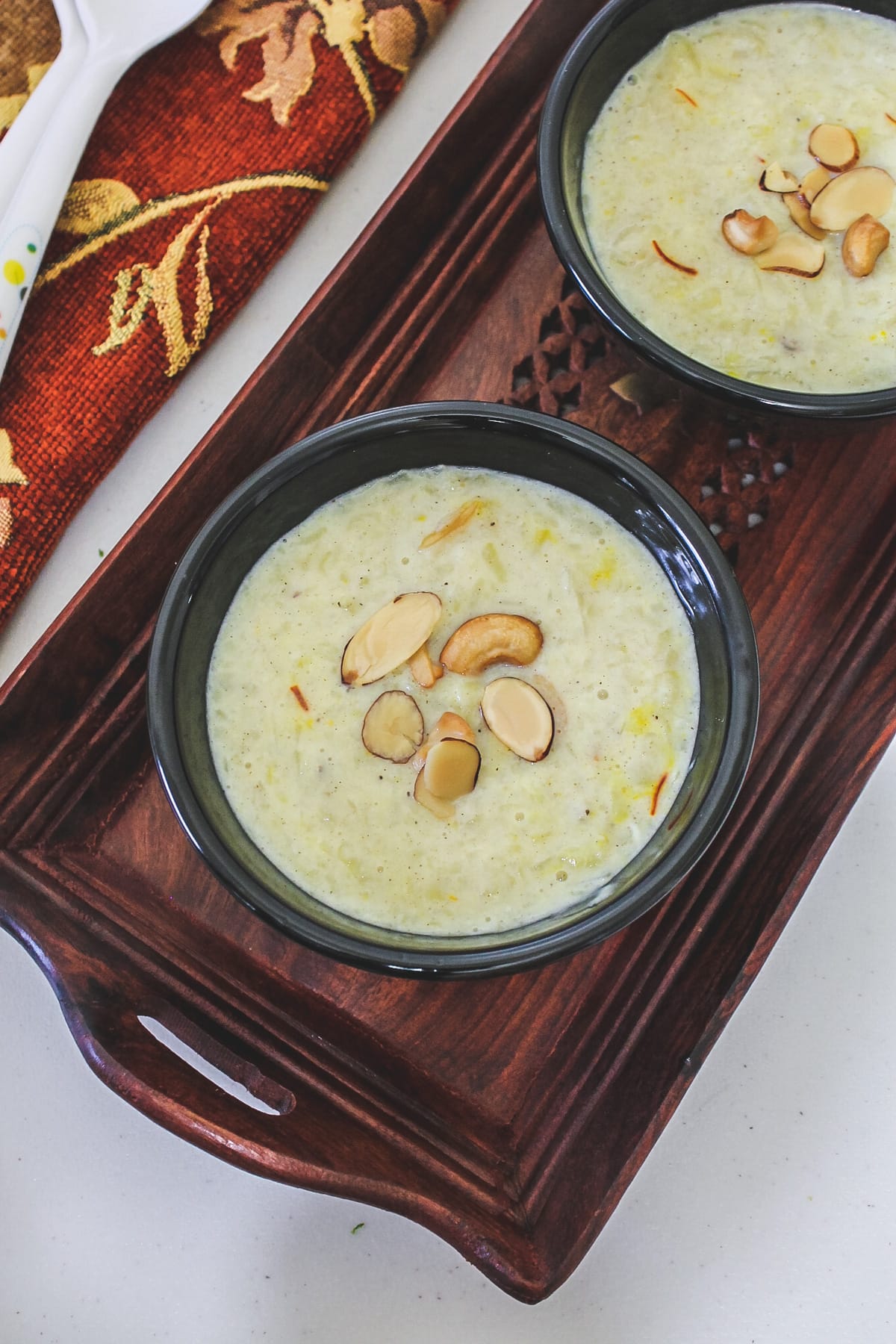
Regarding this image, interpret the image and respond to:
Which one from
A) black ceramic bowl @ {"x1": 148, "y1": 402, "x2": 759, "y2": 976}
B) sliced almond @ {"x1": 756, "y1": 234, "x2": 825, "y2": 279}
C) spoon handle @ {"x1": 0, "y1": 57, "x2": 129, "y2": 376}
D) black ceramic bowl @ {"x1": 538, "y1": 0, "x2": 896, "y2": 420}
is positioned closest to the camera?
black ceramic bowl @ {"x1": 148, "y1": 402, "x2": 759, "y2": 976}

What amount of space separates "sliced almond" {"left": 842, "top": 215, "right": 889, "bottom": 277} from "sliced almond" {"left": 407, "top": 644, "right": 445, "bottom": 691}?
65cm

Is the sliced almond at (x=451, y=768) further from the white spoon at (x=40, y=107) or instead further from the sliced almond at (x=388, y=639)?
the white spoon at (x=40, y=107)

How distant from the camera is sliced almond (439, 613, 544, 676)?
112 cm

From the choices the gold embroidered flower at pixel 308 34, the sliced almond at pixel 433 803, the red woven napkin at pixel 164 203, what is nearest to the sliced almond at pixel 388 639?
the sliced almond at pixel 433 803

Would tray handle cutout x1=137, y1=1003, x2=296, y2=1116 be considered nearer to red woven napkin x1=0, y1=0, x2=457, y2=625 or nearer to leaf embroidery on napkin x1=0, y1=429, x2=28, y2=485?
red woven napkin x1=0, y1=0, x2=457, y2=625

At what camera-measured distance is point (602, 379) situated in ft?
4.46

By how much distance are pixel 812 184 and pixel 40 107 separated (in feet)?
3.05

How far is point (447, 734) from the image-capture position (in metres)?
1.11

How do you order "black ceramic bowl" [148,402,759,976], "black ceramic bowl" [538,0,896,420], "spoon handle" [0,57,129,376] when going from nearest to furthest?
"black ceramic bowl" [148,402,759,976] < "black ceramic bowl" [538,0,896,420] < "spoon handle" [0,57,129,376]

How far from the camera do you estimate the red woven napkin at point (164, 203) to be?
1.44 metres

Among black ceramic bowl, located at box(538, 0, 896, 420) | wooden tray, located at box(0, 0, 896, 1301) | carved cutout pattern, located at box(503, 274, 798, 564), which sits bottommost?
Answer: wooden tray, located at box(0, 0, 896, 1301)

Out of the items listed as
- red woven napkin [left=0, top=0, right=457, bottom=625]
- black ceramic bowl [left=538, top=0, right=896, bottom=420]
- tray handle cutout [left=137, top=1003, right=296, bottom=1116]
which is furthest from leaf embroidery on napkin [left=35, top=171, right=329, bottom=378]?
tray handle cutout [left=137, top=1003, right=296, bottom=1116]

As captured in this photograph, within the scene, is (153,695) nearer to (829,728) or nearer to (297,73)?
(829,728)

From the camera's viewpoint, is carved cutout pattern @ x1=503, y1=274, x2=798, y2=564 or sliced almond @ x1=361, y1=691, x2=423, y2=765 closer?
sliced almond @ x1=361, y1=691, x2=423, y2=765
